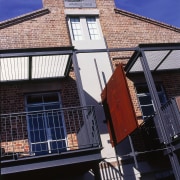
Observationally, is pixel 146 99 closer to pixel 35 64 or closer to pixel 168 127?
pixel 168 127

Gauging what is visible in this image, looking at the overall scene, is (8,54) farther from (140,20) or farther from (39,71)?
(140,20)

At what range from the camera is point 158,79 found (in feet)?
34.4

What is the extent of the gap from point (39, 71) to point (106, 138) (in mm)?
3088

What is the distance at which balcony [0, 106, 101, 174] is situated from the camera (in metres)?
6.31

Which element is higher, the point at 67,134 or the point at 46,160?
the point at 67,134

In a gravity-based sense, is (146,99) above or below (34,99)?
below

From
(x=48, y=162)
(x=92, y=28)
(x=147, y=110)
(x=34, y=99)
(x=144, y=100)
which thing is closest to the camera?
(x=48, y=162)

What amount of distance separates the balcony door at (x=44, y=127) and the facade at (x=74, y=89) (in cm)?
3

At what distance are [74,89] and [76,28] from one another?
2.85 meters

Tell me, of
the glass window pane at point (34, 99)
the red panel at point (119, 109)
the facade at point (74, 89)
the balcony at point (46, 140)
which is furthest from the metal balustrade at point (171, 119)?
the glass window pane at point (34, 99)

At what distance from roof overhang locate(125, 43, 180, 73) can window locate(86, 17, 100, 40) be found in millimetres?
2041

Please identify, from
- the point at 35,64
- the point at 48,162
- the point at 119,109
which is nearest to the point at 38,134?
the point at 35,64

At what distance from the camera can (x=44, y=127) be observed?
28.5ft

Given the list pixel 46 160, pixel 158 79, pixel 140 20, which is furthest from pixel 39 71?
pixel 140 20
